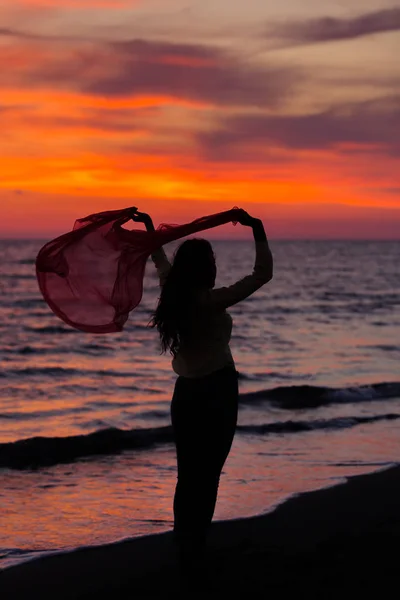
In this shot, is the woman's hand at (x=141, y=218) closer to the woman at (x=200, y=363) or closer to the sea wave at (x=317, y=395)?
the woman at (x=200, y=363)

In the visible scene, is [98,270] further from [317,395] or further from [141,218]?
[317,395]

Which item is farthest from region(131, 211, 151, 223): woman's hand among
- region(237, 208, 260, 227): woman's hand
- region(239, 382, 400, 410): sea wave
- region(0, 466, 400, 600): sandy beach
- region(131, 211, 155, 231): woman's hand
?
region(239, 382, 400, 410): sea wave

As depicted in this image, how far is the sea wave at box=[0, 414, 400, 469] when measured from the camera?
33.6ft

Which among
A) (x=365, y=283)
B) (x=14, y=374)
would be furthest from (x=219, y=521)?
(x=365, y=283)

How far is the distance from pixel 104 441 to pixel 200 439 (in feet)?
20.7

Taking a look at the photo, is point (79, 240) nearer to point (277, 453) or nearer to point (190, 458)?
point (190, 458)

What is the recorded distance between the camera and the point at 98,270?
17.2 feet

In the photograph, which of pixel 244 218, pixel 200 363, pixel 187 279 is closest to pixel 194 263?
pixel 187 279

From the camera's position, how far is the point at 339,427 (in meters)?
12.3

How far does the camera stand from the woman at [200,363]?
16.5ft

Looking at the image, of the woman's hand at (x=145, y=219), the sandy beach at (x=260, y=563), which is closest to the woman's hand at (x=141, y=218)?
the woman's hand at (x=145, y=219)

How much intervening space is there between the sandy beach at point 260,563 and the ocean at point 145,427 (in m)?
0.38

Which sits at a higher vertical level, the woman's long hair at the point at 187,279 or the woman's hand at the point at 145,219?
the woman's hand at the point at 145,219

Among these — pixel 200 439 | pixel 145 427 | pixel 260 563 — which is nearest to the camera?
pixel 200 439
